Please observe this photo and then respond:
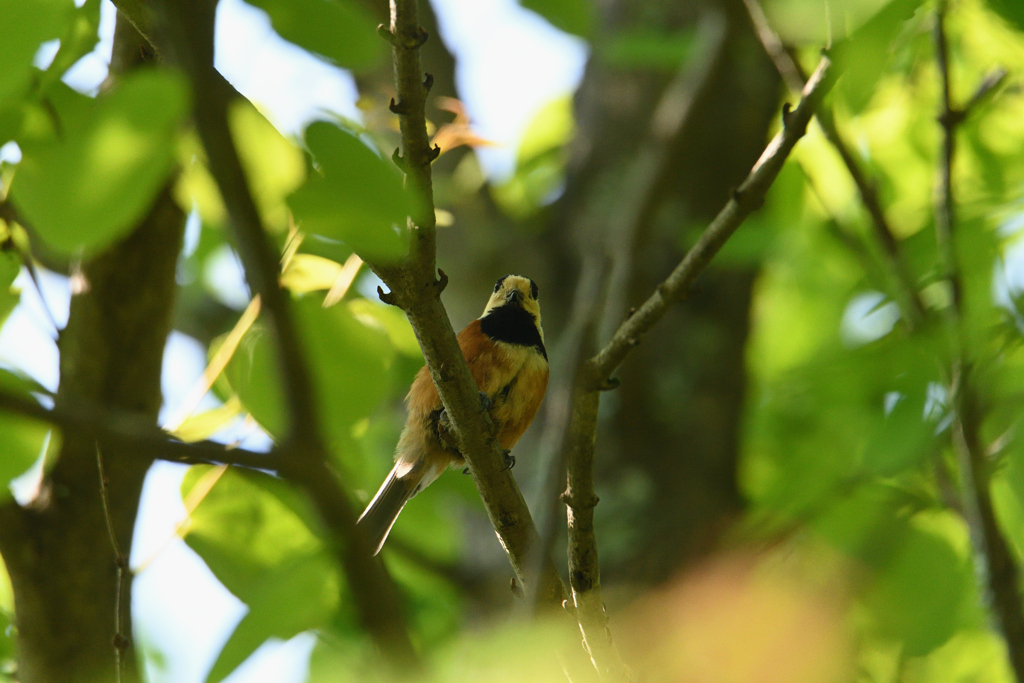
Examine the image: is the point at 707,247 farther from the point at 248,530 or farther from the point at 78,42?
the point at 78,42

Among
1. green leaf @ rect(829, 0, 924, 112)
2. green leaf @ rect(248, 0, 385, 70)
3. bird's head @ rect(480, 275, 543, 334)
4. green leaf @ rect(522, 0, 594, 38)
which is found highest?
bird's head @ rect(480, 275, 543, 334)

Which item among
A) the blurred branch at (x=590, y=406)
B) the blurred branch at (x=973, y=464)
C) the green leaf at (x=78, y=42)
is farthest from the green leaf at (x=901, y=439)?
the green leaf at (x=78, y=42)

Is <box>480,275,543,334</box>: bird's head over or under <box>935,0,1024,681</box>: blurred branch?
over

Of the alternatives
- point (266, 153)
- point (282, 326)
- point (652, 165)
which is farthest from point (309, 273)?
point (652, 165)

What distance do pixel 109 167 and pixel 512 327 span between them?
150 inches

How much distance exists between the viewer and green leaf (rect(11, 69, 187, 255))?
1.10 meters

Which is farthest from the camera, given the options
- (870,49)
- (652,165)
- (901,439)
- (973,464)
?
(652,165)

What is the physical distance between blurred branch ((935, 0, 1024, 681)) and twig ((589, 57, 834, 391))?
2.17 feet

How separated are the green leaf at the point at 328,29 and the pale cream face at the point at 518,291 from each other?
372cm

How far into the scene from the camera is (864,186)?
355 centimetres

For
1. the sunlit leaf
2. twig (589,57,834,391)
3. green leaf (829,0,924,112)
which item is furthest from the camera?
the sunlit leaf

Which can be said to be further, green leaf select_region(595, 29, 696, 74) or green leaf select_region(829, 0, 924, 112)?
green leaf select_region(595, 29, 696, 74)

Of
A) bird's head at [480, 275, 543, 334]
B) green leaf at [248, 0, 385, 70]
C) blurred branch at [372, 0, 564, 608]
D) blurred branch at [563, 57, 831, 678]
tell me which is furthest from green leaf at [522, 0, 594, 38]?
bird's head at [480, 275, 543, 334]

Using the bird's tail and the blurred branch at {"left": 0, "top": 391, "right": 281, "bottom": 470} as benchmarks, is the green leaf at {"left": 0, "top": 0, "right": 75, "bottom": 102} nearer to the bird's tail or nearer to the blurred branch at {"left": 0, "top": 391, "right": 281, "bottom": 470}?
the blurred branch at {"left": 0, "top": 391, "right": 281, "bottom": 470}
